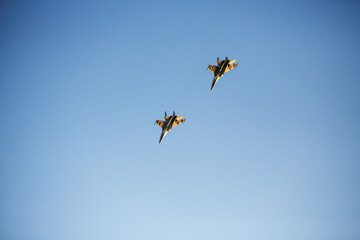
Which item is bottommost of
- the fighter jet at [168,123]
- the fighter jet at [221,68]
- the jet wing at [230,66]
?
the fighter jet at [168,123]

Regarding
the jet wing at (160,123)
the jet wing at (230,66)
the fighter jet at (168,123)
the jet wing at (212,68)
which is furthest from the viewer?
the jet wing at (212,68)

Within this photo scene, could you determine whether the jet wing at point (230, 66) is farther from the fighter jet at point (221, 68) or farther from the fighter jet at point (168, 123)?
the fighter jet at point (168, 123)

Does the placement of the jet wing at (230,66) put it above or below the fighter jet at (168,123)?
above

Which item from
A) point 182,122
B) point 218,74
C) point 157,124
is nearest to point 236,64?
point 218,74

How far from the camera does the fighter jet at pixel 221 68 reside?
65375 mm

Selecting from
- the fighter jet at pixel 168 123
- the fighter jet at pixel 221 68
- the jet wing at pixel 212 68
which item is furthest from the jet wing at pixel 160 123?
the jet wing at pixel 212 68

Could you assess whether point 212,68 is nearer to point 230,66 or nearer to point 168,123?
point 230,66

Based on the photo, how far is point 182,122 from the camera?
6769 cm

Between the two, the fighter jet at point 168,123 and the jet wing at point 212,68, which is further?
the jet wing at point 212,68

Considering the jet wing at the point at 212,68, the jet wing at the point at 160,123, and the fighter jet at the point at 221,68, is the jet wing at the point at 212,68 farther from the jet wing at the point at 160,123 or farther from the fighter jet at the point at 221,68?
the jet wing at the point at 160,123

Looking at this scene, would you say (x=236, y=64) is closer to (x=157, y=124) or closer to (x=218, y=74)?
(x=218, y=74)

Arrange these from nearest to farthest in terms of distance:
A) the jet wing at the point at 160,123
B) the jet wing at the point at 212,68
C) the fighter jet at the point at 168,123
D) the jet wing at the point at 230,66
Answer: the fighter jet at the point at 168,123 < the jet wing at the point at 160,123 < the jet wing at the point at 230,66 < the jet wing at the point at 212,68

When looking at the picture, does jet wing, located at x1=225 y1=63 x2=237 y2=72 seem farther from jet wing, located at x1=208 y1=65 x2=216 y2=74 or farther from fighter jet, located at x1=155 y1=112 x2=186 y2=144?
fighter jet, located at x1=155 y1=112 x2=186 y2=144

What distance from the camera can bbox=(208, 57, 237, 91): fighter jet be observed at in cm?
6538
